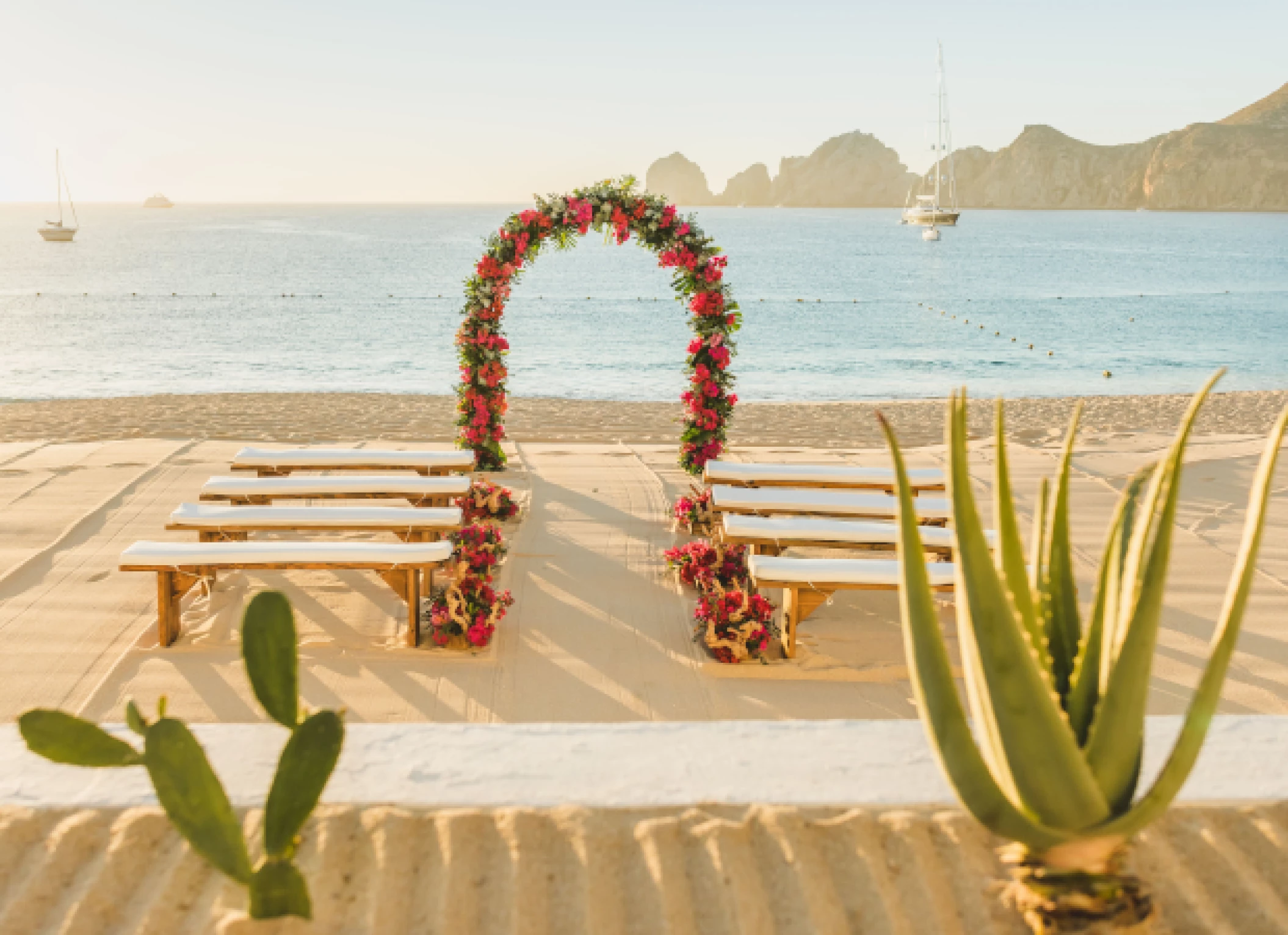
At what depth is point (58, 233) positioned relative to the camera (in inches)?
3994

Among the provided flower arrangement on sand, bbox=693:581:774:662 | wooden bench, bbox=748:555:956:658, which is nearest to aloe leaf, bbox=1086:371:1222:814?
wooden bench, bbox=748:555:956:658

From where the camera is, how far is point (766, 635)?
6199 mm

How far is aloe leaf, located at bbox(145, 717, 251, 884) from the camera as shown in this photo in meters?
2.03

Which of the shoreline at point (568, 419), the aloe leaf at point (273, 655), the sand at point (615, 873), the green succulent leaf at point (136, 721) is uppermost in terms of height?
the aloe leaf at point (273, 655)

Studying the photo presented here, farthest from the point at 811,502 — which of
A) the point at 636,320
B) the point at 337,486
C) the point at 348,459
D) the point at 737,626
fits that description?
the point at 636,320

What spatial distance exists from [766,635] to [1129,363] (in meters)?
30.1

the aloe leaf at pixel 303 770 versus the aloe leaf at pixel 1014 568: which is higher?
the aloe leaf at pixel 1014 568

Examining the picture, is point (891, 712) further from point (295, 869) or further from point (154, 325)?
point (154, 325)

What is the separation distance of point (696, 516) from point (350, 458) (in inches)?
110

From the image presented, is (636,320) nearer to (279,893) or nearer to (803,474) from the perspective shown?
(803,474)

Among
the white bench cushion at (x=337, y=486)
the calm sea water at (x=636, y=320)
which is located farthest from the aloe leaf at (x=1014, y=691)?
the calm sea water at (x=636, y=320)

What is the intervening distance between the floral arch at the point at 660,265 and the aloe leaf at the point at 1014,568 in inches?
295

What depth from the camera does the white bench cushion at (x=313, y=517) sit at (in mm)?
6828

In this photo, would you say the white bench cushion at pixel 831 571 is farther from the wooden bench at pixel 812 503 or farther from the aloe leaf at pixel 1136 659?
the aloe leaf at pixel 1136 659
